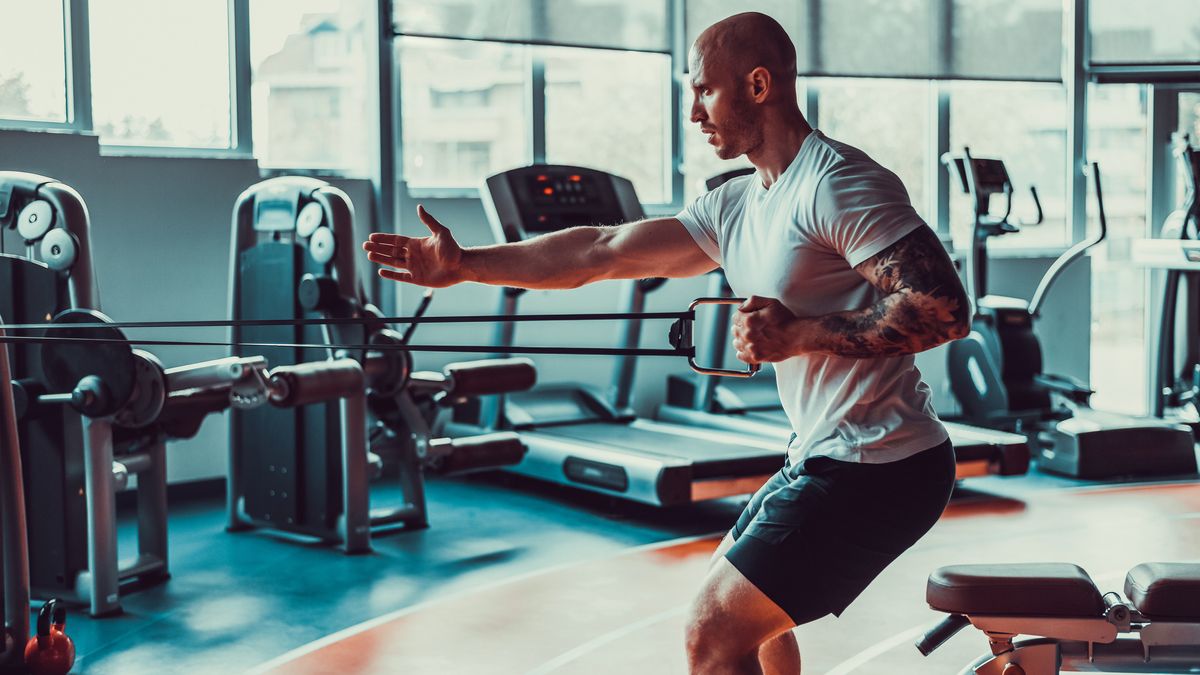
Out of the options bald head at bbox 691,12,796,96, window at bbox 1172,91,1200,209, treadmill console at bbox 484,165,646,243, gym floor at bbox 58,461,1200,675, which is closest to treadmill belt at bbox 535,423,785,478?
gym floor at bbox 58,461,1200,675

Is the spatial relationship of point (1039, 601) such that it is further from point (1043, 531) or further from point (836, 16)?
point (836, 16)

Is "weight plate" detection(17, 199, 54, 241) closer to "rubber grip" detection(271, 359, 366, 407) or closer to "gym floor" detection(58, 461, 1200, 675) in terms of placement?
"rubber grip" detection(271, 359, 366, 407)

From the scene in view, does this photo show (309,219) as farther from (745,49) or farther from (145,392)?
(745,49)

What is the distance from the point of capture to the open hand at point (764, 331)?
1.81 m

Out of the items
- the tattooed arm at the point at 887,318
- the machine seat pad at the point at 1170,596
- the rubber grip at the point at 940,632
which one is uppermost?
the tattooed arm at the point at 887,318

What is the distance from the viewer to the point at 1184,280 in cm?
718

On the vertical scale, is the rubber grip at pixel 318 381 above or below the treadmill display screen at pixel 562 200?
below

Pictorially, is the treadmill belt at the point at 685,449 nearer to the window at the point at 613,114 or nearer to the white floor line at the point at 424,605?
the white floor line at the point at 424,605

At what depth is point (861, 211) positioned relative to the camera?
180cm

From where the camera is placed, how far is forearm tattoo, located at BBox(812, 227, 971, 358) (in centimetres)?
175

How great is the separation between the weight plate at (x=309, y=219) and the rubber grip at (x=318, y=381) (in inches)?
21.4

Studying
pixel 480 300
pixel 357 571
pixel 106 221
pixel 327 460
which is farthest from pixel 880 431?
pixel 480 300

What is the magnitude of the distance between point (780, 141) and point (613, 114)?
15.9 feet

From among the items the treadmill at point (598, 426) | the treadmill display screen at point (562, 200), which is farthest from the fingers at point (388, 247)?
the treadmill display screen at point (562, 200)
